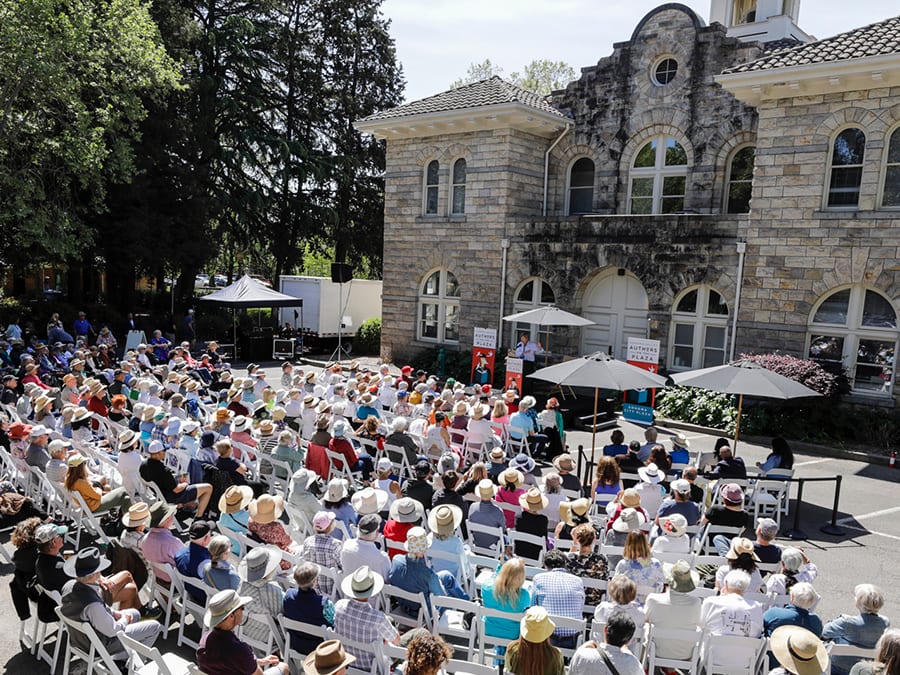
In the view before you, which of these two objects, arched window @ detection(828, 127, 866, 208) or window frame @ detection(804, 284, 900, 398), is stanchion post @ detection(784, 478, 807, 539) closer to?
window frame @ detection(804, 284, 900, 398)

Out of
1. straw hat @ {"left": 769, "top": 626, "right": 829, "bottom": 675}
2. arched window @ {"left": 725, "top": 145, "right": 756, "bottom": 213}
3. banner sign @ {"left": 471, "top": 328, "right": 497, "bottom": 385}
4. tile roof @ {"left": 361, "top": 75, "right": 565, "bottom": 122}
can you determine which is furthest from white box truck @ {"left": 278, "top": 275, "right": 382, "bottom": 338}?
straw hat @ {"left": 769, "top": 626, "right": 829, "bottom": 675}

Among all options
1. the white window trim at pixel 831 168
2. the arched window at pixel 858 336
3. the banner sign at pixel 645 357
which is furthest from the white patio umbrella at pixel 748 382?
the white window trim at pixel 831 168

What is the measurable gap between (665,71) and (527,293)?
7362 mm

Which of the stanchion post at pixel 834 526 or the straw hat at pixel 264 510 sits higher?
the straw hat at pixel 264 510

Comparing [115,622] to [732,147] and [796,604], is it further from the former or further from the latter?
[732,147]

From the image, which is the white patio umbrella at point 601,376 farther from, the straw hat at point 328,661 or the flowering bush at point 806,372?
the straw hat at point 328,661

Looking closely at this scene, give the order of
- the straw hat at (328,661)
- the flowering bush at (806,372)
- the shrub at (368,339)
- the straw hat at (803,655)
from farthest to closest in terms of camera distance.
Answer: the shrub at (368,339) → the flowering bush at (806,372) → the straw hat at (803,655) → the straw hat at (328,661)

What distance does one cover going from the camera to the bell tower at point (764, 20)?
2120 centimetres

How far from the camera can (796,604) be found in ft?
16.0

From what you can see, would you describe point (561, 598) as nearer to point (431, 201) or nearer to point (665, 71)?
point (665, 71)

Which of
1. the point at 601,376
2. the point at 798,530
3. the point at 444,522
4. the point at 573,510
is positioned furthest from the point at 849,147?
the point at 444,522

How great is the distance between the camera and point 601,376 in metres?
10.2

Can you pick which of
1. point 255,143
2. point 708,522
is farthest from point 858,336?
point 255,143

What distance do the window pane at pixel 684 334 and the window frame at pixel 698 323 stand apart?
35 millimetres
